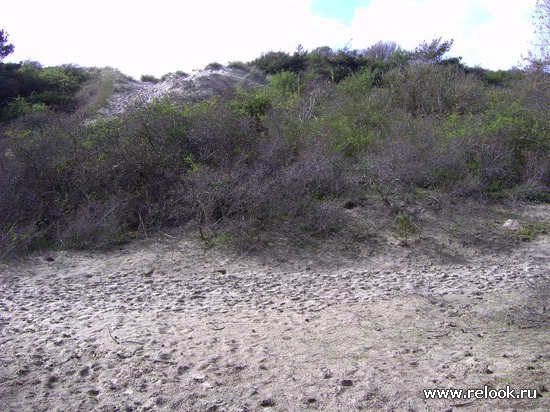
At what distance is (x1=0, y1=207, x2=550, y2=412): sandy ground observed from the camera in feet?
12.4

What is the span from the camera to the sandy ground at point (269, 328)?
379cm

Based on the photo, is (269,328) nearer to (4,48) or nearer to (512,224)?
(512,224)

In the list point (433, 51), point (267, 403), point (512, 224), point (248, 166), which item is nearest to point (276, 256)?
point (248, 166)

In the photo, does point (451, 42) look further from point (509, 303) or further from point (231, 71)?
point (509, 303)

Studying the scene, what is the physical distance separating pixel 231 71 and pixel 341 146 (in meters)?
12.7

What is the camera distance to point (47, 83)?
807 inches

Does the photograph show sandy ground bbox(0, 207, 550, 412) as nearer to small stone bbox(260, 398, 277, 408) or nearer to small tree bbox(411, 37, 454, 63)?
small stone bbox(260, 398, 277, 408)

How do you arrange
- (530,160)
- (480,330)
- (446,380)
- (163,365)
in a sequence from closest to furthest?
(446,380) < (163,365) < (480,330) < (530,160)

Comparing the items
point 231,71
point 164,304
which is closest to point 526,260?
point 164,304

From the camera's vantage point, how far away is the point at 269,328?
17.1 feet

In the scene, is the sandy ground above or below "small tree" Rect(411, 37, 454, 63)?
below

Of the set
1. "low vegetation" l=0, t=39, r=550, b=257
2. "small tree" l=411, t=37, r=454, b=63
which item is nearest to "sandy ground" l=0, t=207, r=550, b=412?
"low vegetation" l=0, t=39, r=550, b=257

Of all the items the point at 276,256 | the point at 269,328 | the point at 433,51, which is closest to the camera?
the point at 269,328

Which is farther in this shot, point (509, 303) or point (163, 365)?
point (509, 303)
